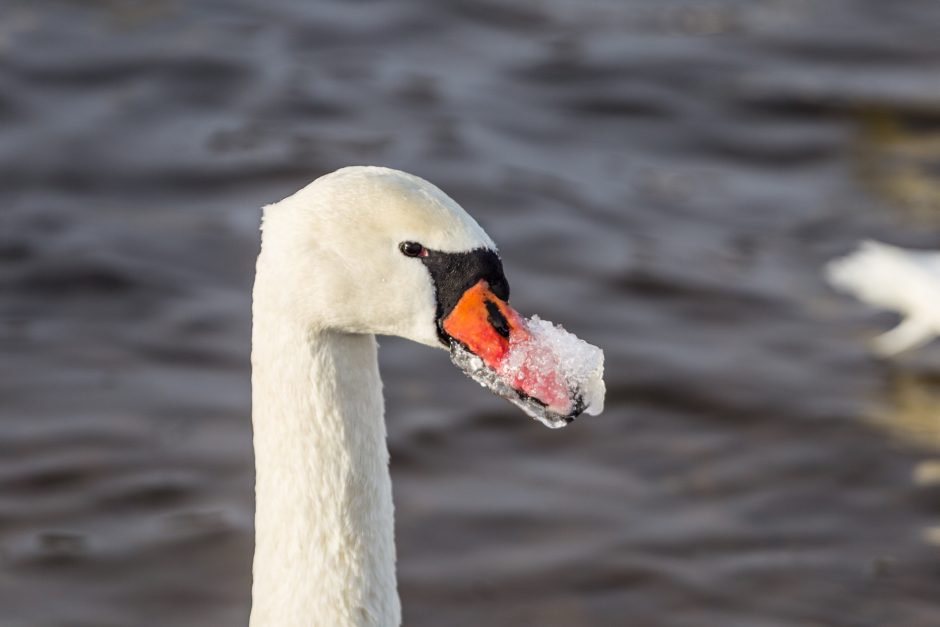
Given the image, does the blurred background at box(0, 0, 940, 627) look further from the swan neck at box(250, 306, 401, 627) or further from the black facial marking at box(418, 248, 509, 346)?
the black facial marking at box(418, 248, 509, 346)

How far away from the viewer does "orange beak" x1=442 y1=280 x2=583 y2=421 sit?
3.43 m

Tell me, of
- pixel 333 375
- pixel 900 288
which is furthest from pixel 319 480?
pixel 900 288

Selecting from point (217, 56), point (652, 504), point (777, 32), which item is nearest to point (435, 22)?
point (217, 56)

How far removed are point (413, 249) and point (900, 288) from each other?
4.75 m

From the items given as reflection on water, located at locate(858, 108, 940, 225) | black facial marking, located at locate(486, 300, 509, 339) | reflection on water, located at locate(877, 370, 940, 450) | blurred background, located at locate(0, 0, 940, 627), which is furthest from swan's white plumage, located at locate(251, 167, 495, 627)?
reflection on water, located at locate(858, 108, 940, 225)

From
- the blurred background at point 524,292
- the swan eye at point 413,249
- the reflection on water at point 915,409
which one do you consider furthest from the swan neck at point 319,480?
the reflection on water at point 915,409

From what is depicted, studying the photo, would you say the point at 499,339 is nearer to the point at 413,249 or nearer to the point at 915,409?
the point at 413,249

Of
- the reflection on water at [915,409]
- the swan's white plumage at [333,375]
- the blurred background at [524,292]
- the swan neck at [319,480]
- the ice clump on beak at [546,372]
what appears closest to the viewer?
the ice clump on beak at [546,372]

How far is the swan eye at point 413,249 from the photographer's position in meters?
3.48

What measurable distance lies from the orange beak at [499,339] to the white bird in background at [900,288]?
4.58 meters

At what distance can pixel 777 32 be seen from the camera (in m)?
11.3

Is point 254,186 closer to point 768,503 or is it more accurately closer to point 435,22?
point 435,22

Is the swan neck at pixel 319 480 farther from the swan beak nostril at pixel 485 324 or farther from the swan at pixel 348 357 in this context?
the swan beak nostril at pixel 485 324

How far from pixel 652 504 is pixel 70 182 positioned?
13.1ft
